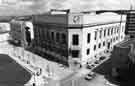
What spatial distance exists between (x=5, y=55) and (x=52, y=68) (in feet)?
89.0

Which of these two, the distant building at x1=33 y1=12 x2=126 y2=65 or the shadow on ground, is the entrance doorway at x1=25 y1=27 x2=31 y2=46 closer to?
the distant building at x1=33 y1=12 x2=126 y2=65

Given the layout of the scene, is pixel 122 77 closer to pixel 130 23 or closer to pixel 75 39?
pixel 75 39

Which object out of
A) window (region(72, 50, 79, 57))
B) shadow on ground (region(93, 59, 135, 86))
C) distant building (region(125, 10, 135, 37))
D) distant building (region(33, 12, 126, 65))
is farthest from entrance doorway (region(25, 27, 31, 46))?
distant building (region(125, 10, 135, 37))

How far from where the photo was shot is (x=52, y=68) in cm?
3828

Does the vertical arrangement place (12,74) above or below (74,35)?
below

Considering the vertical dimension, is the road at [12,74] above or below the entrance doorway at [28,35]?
below

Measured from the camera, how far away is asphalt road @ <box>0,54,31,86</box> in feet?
99.2

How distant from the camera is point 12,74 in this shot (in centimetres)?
3475

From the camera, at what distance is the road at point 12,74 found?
1191 inches

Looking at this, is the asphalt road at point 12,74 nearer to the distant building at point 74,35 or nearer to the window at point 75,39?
the distant building at point 74,35

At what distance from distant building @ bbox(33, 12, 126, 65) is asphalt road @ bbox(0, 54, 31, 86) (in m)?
13.2

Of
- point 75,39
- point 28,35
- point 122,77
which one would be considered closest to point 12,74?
point 75,39

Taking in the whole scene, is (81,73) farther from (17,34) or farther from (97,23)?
(17,34)

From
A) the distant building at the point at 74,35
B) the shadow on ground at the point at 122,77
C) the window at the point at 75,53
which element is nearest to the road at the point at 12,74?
the distant building at the point at 74,35
